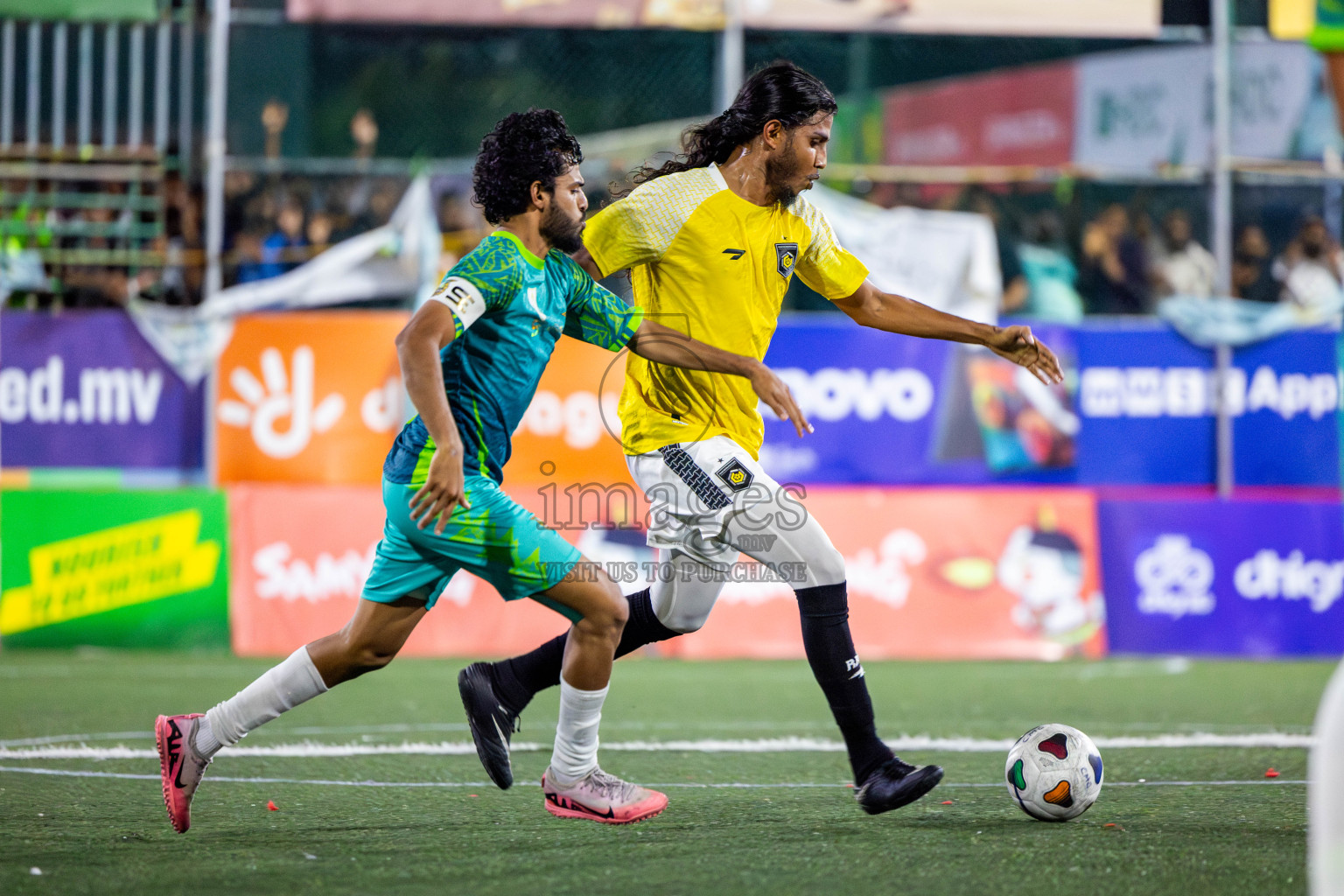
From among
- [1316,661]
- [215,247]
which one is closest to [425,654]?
[215,247]

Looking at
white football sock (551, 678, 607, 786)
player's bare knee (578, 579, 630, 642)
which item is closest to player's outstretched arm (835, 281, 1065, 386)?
player's bare knee (578, 579, 630, 642)

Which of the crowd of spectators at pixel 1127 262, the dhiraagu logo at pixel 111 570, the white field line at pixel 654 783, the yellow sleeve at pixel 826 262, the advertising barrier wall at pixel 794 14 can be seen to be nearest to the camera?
the yellow sleeve at pixel 826 262

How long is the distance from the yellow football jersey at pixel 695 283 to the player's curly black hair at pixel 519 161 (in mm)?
385

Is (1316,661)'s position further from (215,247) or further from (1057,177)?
(215,247)

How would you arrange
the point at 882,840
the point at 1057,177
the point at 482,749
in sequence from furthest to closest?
the point at 1057,177 → the point at 482,749 → the point at 882,840

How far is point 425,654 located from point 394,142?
8075mm

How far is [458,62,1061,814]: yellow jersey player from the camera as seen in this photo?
460 cm

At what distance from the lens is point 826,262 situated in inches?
197

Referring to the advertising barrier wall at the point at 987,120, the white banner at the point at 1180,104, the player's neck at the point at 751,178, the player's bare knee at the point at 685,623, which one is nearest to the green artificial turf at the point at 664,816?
the player's bare knee at the point at 685,623

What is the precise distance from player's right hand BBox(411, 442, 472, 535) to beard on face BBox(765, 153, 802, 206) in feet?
4.93

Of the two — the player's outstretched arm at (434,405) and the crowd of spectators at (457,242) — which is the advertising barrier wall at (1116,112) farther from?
the player's outstretched arm at (434,405)

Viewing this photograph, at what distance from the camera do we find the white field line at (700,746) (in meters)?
5.82

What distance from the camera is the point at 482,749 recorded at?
4.61 m

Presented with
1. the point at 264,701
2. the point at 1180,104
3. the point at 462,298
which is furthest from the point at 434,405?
the point at 1180,104
